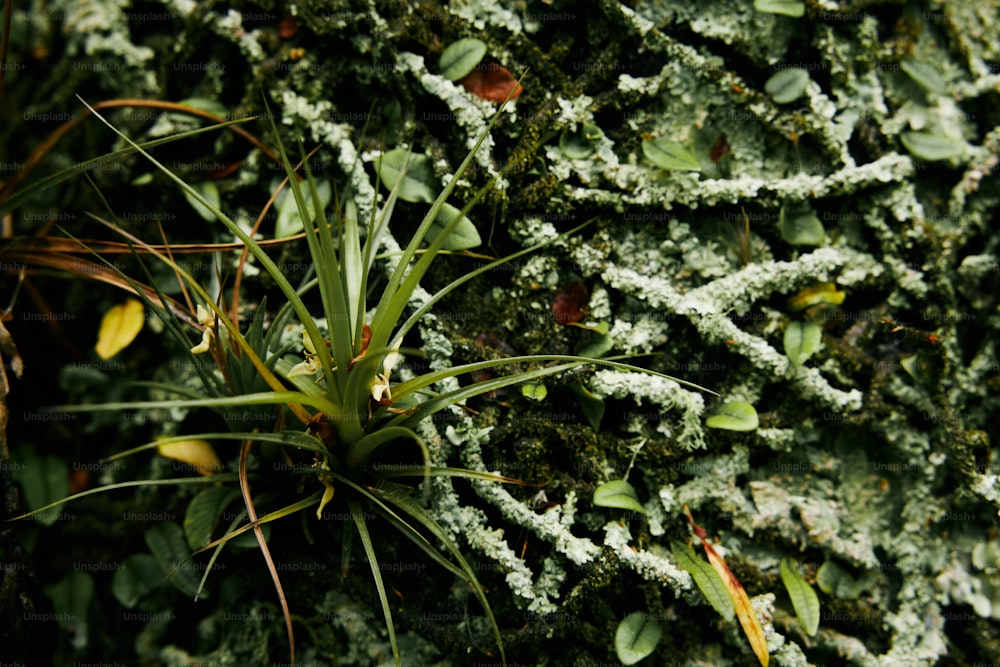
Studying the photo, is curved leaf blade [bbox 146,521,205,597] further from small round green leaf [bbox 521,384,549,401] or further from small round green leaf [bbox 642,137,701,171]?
small round green leaf [bbox 642,137,701,171]

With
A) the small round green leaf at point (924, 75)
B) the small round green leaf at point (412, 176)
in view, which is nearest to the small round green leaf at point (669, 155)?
the small round green leaf at point (412, 176)

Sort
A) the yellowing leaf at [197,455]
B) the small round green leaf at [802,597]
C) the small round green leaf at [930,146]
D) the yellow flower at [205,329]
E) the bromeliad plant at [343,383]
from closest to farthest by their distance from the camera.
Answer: the bromeliad plant at [343,383]
the yellow flower at [205,329]
the small round green leaf at [802,597]
the yellowing leaf at [197,455]
the small round green leaf at [930,146]

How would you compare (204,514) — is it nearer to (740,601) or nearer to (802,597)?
(740,601)

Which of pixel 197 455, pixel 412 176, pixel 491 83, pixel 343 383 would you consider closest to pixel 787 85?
pixel 491 83

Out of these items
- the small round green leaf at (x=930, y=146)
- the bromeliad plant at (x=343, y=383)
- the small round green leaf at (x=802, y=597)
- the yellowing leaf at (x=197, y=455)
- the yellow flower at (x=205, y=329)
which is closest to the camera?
the bromeliad plant at (x=343, y=383)

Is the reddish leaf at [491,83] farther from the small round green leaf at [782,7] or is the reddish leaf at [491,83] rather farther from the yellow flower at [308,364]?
the yellow flower at [308,364]

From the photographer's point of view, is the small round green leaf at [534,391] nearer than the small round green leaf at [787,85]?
Yes

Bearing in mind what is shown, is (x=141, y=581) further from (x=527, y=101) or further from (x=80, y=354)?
(x=527, y=101)
